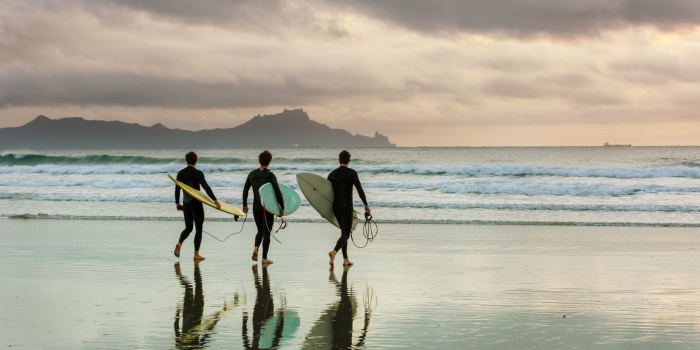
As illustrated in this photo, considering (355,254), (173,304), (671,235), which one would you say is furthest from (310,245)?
(671,235)

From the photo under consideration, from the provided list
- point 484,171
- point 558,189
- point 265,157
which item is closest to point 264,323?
point 265,157

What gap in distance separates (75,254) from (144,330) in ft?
16.8

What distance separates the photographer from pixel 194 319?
518 centimetres

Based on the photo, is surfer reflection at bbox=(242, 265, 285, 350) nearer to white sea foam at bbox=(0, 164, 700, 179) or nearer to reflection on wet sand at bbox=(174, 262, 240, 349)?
reflection on wet sand at bbox=(174, 262, 240, 349)

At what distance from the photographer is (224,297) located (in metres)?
6.15

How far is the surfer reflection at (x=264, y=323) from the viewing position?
4.44 m

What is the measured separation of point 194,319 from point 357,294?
187 centimetres

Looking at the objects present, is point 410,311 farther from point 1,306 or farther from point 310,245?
point 310,245

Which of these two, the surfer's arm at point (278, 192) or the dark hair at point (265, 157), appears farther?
the surfer's arm at point (278, 192)

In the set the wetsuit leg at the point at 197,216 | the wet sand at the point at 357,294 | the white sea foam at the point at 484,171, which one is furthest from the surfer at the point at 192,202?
the white sea foam at the point at 484,171

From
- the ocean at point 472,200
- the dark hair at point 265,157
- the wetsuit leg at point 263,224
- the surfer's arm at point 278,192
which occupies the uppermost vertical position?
the dark hair at point 265,157

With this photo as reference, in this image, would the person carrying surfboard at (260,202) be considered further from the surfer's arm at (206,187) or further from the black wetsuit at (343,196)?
the black wetsuit at (343,196)

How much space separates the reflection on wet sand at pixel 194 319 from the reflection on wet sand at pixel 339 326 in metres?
0.87

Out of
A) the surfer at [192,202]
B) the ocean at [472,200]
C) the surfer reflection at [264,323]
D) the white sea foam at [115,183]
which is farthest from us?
the white sea foam at [115,183]
